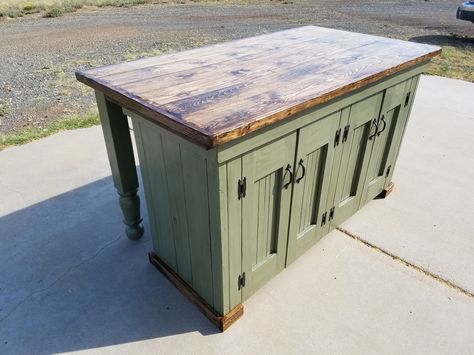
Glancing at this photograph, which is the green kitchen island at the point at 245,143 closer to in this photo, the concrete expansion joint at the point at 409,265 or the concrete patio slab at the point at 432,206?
the concrete expansion joint at the point at 409,265

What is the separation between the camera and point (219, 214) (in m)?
1.59

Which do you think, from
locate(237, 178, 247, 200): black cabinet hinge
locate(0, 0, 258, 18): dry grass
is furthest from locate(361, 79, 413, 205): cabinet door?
locate(0, 0, 258, 18): dry grass

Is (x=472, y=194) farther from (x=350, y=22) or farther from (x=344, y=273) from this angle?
(x=350, y=22)

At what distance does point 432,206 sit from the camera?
2.92 metres

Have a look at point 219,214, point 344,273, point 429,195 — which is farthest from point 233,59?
point 429,195

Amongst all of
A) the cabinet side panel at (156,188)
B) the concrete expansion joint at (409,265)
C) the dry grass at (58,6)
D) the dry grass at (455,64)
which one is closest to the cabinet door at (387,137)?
the concrete expansion joint at (409,265)

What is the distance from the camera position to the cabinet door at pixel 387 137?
247 centimetres

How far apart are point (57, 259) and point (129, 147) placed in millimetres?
924

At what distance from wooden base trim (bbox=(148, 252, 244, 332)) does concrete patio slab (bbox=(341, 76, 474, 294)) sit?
1135 mm

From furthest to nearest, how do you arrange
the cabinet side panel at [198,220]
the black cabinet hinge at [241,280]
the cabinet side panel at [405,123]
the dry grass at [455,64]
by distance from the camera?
the dry grass at [455,64]
the cabinet side panel at [405,123]
the black cabinet hinge at [241,280]
the cabinet side panel at [198,220]

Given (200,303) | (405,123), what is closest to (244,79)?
(200,303)

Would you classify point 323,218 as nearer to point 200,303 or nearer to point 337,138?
point 337,138

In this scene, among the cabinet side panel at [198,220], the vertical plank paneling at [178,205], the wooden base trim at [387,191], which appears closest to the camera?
the cabinet side panel at [198,220]

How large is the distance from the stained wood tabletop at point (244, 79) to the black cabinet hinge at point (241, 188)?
0.26m
